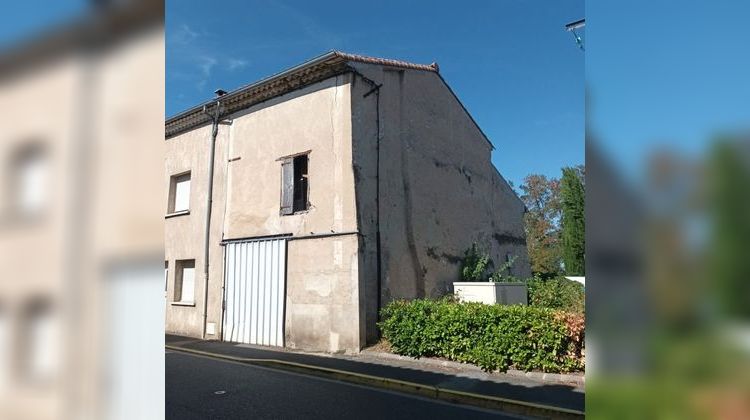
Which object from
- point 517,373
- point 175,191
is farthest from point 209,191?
point 517,373

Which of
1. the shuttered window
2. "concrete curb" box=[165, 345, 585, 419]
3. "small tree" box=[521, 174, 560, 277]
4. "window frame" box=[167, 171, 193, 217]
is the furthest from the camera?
"small tree" box=[521, 174, 560, 277]

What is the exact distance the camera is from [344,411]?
17.2 ft

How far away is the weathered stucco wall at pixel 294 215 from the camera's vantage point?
9.56 metres

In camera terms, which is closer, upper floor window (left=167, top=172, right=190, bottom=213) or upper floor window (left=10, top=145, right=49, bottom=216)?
upper floor window (left=10, top=145, right=49, bottom=216)

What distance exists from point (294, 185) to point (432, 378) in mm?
5292

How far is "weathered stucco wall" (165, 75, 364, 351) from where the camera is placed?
9.56 meters

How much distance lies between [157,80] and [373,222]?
902cm

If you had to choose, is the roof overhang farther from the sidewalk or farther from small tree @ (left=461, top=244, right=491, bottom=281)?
small tree @ (left=461, top=244, right=491, bottom=281)

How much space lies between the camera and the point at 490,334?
297 inches

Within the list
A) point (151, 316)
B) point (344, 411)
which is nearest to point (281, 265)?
point (344, 411)

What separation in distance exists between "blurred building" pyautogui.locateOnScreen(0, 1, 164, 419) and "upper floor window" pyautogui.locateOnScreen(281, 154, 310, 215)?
9454 mm

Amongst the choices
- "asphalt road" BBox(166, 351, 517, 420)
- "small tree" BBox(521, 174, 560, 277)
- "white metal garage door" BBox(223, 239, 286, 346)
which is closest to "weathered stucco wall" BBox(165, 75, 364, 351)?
"white metal garage door" BBox(223, 239, 286, 346)

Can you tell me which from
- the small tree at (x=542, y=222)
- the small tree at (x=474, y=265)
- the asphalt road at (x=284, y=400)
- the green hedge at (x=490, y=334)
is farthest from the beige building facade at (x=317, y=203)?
the small tree at (x=542, y=222)

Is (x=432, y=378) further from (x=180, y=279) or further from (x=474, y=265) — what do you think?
(x=180, y=279)
